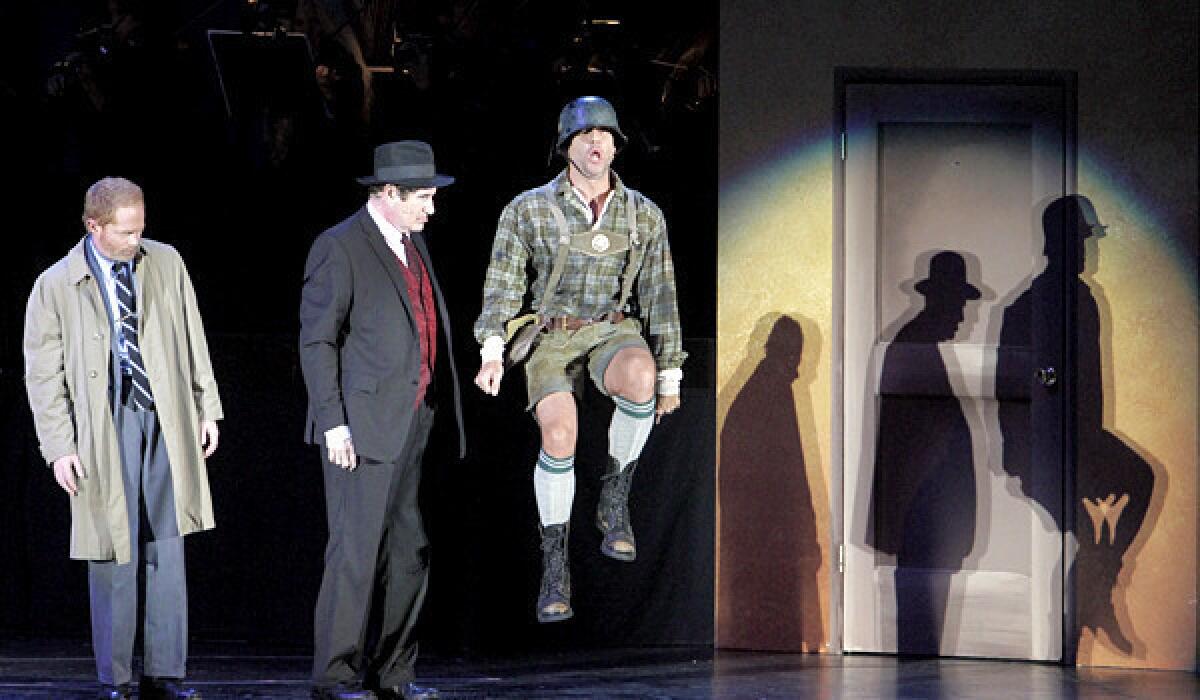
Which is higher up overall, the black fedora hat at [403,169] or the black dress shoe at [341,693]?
the black fedora hat at [403,169]

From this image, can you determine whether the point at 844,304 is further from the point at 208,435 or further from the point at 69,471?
the point at 69,471

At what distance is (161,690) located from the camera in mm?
5961

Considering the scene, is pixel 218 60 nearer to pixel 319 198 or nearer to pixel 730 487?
pixel 319 198

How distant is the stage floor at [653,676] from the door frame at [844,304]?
0.98 ft

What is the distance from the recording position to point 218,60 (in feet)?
24.7

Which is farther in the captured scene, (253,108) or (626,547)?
(253,108)

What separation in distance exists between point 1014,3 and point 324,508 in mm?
3634

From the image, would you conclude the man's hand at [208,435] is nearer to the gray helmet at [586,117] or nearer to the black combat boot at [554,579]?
the black combat boot at [554,579]

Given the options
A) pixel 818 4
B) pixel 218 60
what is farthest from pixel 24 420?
pixel 818 4

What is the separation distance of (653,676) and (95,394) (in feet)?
7.85

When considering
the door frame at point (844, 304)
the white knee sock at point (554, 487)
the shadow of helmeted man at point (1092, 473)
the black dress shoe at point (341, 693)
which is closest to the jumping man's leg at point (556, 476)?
the white knee sock at point (554, 487)

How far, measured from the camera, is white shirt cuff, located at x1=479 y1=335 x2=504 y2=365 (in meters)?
5.93

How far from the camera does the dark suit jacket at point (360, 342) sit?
575 cm

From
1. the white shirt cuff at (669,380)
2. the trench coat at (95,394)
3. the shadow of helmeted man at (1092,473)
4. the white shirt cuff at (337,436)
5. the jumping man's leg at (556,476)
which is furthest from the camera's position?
the shadow of helmeted man at (1092,473)
